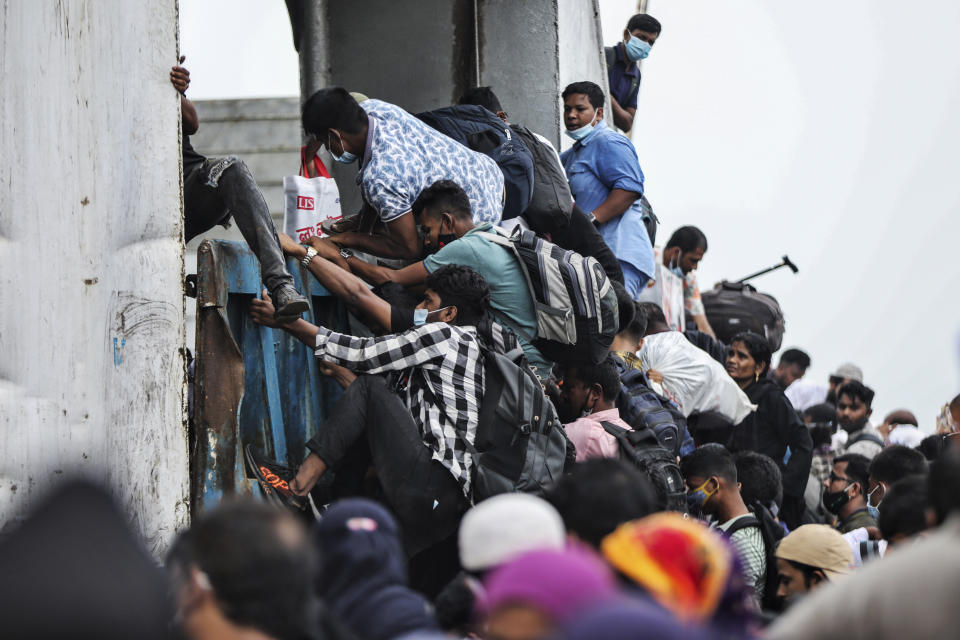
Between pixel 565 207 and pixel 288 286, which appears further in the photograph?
pixel 565 207

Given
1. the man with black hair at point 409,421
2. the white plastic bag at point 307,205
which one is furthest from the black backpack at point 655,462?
the white plastic bag at point 307,205

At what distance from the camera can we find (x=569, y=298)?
5.98 meters

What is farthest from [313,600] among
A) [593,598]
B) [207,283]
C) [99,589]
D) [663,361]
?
[663,361]

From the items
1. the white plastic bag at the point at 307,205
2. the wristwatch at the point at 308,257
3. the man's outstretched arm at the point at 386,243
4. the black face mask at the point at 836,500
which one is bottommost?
the black face mask at the point at 836,500

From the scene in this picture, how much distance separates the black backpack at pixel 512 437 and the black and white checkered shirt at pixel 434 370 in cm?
4

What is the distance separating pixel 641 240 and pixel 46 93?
4.13 meters

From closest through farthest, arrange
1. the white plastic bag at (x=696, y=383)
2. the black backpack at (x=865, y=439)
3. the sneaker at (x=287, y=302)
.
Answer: the sneaker at (x=287, y=302)
the white plastic bag at (x=696, y=383)
the black backpack at (x=865, y=439)

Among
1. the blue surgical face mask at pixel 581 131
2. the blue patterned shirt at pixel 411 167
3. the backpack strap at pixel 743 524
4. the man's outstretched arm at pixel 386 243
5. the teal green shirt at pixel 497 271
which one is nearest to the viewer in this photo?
the backpack strap at pixel 743 524

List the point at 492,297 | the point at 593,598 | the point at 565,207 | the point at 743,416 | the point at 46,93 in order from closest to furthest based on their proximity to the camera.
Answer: the point at 593,598 < the point at 46,93 < the point at 492,297 < the point at 565,207 < the point at 743,416

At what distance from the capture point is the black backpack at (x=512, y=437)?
5.25m

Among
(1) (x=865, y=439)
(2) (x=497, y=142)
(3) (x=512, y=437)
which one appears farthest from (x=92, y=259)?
(1) (x=865, y=439)

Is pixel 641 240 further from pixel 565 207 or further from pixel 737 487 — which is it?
pixel 737 487

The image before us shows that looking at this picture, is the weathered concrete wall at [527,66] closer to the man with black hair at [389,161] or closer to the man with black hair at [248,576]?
the man with black hair at [389,161]

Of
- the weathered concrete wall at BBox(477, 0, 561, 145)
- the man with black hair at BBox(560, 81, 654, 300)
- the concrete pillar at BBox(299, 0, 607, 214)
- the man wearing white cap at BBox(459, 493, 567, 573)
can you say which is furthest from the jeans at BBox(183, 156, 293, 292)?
the weathered concrete wall at BBox(477, 0, 561, 145)
